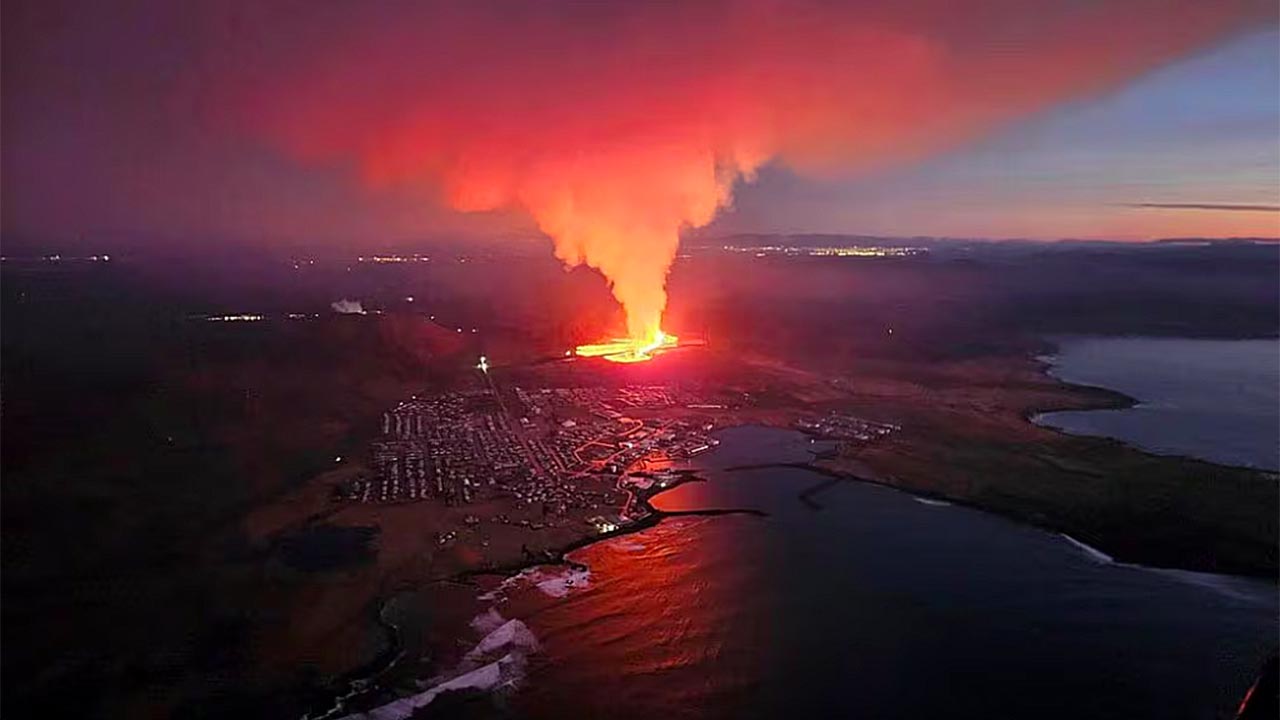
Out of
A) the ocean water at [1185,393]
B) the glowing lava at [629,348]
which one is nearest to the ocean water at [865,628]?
the ocean water at [1185,393]

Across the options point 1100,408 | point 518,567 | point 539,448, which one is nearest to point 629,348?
point 539,448

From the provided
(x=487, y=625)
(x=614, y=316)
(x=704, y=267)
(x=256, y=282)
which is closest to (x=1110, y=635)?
(x=487, y=625)

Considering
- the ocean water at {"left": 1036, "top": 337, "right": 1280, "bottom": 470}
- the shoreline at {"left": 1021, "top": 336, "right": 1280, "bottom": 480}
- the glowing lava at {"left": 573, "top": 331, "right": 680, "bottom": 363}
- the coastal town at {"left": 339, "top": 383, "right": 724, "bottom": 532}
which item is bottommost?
the ocean water at {"left": 1036, "top": 337, "right": 1280, "bottom": 470}

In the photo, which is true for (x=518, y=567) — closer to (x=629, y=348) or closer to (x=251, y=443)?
(x=251, y=443)

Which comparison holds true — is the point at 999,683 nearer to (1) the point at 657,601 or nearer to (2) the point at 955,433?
(1) the point at 657,601

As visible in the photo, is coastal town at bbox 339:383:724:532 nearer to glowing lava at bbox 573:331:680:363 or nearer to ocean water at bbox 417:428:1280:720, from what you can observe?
ocean water at bbox 417:428:1280:720

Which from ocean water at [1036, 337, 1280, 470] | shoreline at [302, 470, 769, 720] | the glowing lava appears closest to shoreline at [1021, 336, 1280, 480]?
ocean water at [1036, 337, 1280, 470]

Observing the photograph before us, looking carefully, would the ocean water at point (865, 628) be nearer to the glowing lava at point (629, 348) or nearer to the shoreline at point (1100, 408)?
the shoreline at point (1100, 408)
